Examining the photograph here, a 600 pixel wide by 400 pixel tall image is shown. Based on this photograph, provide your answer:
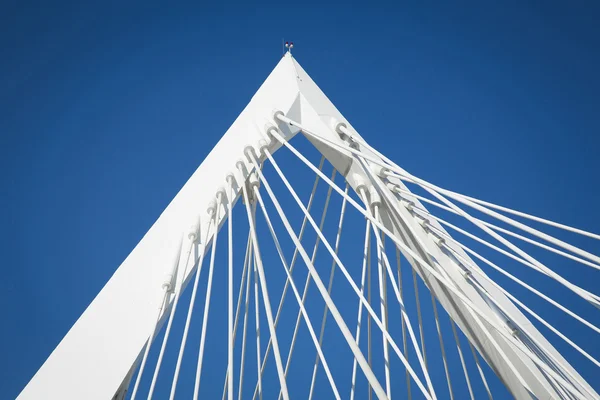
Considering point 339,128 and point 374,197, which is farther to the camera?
point 339,128

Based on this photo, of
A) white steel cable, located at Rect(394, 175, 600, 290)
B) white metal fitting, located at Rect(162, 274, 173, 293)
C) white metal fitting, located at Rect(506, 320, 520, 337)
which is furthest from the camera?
white metal fitting, located at Rect(506, 320, 520, 337)

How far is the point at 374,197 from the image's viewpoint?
107 inches

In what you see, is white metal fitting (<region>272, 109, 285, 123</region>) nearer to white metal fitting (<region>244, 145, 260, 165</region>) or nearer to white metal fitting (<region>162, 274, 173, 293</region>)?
white metal fitting (<region>244, 145, 260, 165</region>)

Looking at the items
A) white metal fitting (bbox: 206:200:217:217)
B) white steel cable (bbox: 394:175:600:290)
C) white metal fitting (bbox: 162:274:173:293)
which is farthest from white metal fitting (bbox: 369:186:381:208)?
white metal fitting (bbox: 162:274:173:293)

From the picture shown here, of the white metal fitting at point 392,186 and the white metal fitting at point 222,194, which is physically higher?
the white metal fitting at point 392,186

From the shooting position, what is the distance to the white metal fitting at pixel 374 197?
271 cm

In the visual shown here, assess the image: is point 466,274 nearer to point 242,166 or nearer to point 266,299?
point 266,299

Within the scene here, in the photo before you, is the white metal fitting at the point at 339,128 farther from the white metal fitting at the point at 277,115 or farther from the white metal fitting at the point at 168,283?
the white metal fitting at the point at 168,283

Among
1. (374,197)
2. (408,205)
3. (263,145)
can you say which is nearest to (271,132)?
(263,145)

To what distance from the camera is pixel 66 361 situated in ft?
7.46

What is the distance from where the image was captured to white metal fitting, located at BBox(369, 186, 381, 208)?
2.71 meters

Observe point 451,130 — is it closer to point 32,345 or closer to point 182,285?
point 32,345

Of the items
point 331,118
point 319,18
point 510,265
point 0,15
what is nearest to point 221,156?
point 331,118

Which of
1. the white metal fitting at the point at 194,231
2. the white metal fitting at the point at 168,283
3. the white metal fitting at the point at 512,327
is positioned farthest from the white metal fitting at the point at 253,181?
the white metal fitting at the point at 512,327
